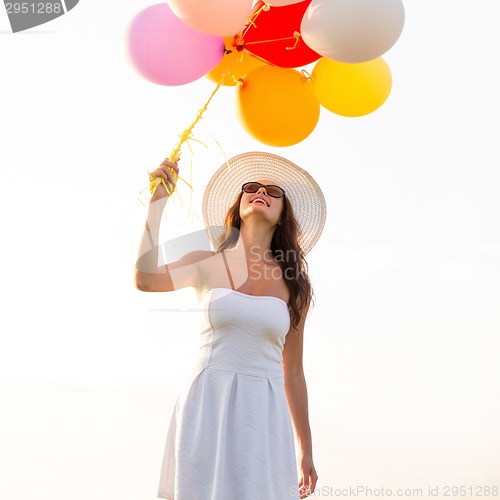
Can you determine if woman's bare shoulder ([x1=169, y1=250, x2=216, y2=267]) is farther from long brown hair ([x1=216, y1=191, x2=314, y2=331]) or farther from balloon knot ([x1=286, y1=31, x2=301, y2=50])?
balloon knot ([x1=286, y1=31, x2=301, y2=50])

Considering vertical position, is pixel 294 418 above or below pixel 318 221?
below

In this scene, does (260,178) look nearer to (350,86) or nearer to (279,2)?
(350,86)

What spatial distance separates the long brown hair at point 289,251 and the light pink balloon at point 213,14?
718 mm

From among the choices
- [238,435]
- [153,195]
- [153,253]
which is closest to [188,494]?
[238,435]

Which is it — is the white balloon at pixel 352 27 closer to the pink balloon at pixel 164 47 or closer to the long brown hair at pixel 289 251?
the pink balloon at pixel 164 47

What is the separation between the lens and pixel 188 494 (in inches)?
92.6

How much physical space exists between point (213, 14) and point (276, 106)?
1.58 feet

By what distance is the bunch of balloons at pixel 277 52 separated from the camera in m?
2.41

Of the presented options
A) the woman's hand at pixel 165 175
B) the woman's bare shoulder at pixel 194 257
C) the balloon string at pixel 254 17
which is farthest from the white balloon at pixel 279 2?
the woman's bare shoulder at pixel 194 257

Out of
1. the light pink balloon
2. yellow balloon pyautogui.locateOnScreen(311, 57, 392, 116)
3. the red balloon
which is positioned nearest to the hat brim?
yellow balloon pyautogui.locateOnScreen(311, 57, 392, 116)

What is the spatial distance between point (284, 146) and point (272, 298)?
0.66m

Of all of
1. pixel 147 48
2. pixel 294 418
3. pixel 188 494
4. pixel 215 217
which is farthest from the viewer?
pixel 215 217

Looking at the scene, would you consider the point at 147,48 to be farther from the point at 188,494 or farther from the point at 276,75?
the point at 188,494

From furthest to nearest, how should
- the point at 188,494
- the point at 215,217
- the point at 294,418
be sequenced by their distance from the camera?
the point at 215,217, the point at 294,418, the point at 188,494
